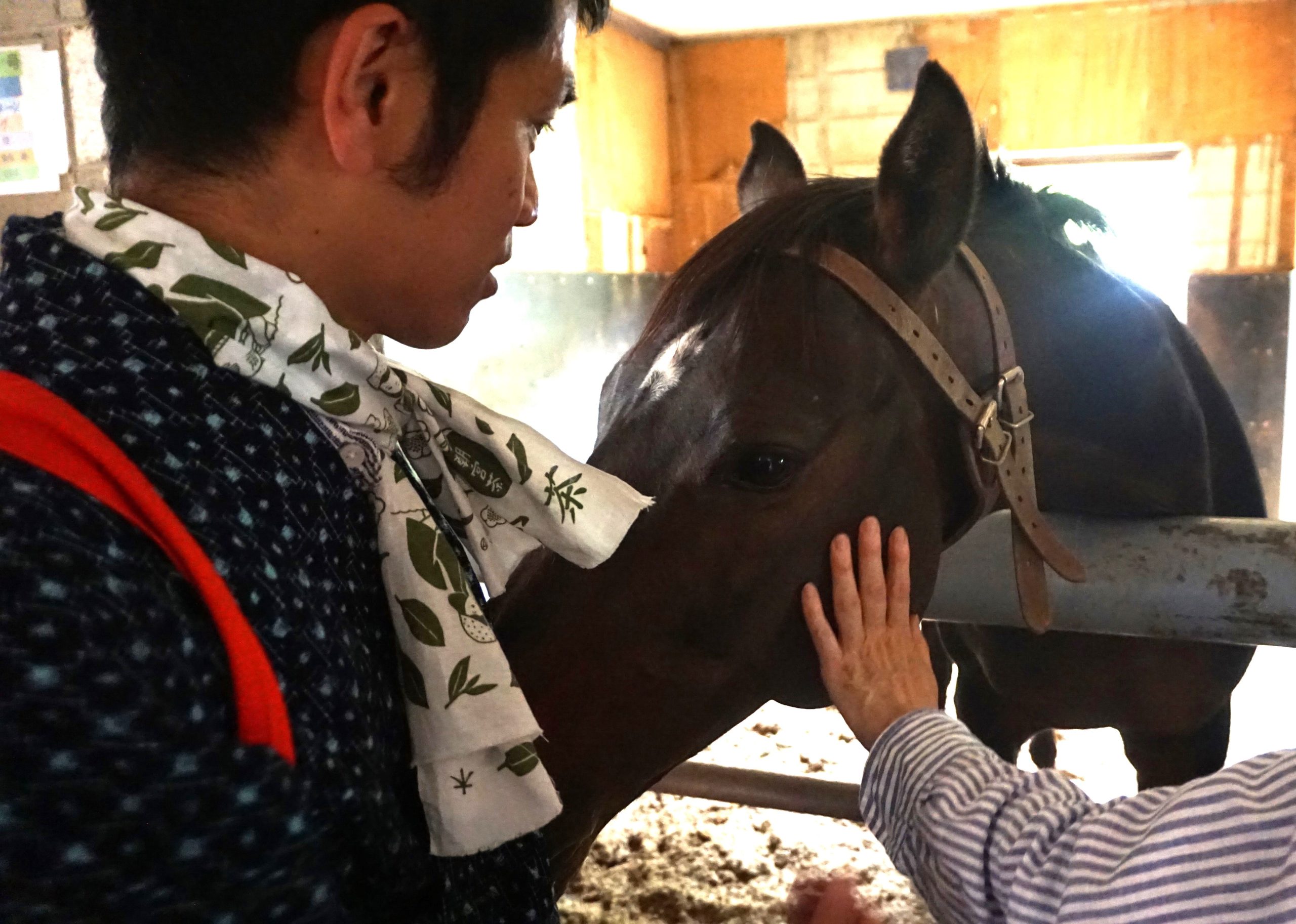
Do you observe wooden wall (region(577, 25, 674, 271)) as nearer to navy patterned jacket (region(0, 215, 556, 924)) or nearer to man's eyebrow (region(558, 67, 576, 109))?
man's eyebrow (region(558, 67, 576, 109))

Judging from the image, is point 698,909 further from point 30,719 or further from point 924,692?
point 30,719

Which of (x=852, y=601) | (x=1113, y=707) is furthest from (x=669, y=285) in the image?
(x=1113, y=707)

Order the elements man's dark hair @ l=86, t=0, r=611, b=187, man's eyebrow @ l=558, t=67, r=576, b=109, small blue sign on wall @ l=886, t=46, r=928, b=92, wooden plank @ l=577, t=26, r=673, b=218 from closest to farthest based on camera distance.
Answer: man's dark hair @ l=86, t=0, r=611, b=187 → man's eyebrow @ l=558, t=67, r=576, b=109 → wooden plank @ l=577, t=26, r=673, b=218 → small blue sign on wall @ l=886, t=46, r=928, b=92

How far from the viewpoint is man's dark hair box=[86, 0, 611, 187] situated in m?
0.41

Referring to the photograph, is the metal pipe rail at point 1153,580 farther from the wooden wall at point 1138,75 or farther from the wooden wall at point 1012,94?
the wooden wall at point 1138,75

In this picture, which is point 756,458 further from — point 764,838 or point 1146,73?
point 1146,73

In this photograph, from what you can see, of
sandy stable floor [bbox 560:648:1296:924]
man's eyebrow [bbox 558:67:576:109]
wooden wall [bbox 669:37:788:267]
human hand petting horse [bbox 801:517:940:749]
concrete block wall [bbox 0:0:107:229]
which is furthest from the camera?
wooden wall [bbox 669:37:788:267]

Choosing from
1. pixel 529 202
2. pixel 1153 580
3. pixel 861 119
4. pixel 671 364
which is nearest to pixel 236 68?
pixel 529 202

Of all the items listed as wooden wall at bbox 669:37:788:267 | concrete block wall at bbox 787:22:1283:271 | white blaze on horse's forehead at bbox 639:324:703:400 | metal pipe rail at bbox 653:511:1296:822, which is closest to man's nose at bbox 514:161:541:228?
white blaze on horse's forehead at bbox 639:324:703:400

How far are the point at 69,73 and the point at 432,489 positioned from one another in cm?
170

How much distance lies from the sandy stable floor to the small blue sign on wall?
2694 mm

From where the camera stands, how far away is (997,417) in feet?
2.99

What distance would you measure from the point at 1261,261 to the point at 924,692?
356cm

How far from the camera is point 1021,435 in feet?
3.07
